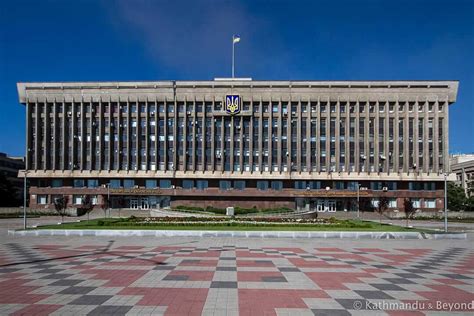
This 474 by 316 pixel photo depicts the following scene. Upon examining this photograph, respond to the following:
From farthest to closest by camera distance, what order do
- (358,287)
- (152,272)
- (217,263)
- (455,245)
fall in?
(455,245)
(217,263)
(152,272)
(358,287)

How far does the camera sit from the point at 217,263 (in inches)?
667

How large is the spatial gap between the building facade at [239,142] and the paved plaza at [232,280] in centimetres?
5175

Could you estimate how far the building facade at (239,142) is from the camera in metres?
73.8

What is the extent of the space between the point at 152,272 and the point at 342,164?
64636 mm

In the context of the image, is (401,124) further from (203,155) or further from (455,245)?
(455,245)

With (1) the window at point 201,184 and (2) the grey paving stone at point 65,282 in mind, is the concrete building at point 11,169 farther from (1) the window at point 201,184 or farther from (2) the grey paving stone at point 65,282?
(2) the grey paving stone at point 65,282

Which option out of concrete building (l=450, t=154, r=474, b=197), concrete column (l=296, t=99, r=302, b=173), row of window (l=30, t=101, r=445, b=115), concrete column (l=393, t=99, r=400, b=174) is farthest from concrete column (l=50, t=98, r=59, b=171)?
concrete building (l=450, t=154, r=474, b=197)

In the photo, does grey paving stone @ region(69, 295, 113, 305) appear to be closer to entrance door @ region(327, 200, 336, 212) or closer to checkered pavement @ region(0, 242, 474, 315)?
checkered pavement @ region(0, 242, 474, 315)

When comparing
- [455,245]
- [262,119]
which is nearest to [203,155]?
[262,119]

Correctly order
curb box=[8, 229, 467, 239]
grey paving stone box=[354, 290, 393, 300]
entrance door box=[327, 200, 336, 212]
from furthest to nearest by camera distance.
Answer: entrance door box=[327, 200, 336, 212], curb box=[8, 229, 467, 239], grey paving stone box=[354, 290, 393, 300]

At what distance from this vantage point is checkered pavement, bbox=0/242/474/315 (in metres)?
10.1

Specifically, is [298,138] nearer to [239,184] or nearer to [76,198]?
[239,184]

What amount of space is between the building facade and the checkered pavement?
53.6 meters

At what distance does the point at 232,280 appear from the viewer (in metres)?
13.4
